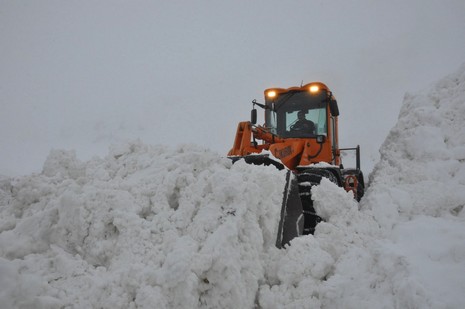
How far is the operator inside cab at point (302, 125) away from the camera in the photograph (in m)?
5.85

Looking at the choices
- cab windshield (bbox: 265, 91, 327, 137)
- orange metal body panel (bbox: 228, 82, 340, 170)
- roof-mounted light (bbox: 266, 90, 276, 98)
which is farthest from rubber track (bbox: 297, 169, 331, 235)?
roof-mounted light (bbox: 266, 90, 276, 98)

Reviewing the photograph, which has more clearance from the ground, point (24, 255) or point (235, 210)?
point (235, 210)

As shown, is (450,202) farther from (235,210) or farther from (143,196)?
(143,196)

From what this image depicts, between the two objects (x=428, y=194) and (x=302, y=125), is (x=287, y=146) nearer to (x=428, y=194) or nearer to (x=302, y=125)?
(x=302, y=125)

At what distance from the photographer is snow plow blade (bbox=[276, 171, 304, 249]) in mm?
2855

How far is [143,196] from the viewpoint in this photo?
9.03 ft

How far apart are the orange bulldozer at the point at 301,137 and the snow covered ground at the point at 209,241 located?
863 millimetres

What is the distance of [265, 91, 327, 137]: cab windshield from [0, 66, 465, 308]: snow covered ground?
8.48ft

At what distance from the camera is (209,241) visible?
90.3 inches

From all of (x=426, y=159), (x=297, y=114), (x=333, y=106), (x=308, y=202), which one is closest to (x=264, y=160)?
(x=308, y=202)

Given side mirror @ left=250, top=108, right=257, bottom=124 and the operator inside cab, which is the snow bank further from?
side mirror @ left=250, top=108, right=257, bottom=124

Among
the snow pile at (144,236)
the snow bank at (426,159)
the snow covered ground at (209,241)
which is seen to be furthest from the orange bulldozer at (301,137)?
the snow pile at (144,236)

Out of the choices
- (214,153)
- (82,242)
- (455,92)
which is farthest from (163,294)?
(455,92)

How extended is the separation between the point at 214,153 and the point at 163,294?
1448 millimetres
